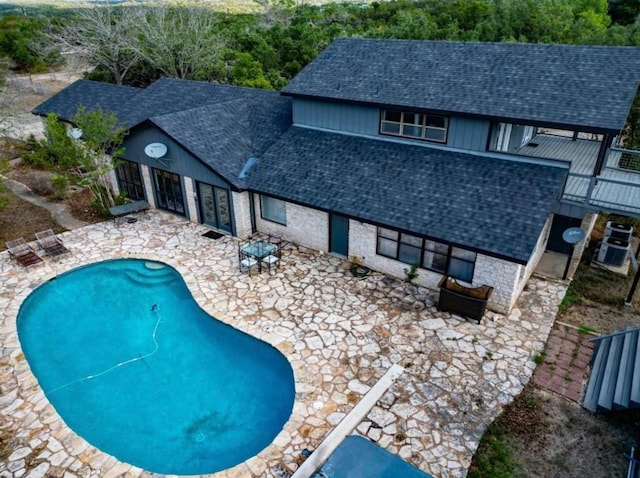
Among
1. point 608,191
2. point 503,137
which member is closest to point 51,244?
point 503,137

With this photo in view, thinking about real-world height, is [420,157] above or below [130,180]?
above

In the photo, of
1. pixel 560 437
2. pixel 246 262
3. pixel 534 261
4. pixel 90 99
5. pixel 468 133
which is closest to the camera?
pixel 560 437

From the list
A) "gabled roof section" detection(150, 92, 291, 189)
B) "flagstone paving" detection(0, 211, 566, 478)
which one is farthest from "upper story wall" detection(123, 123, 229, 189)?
"flagstone paving" detection(0, 211, 566, 478)

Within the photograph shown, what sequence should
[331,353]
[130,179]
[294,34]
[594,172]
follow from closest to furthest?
[331,353], [594,172], [130,179], [294,34]

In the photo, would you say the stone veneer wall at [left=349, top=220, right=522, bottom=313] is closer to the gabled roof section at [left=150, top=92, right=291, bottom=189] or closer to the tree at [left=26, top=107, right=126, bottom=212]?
→ the gabled roof section at [left=150, top=92, right=291, bottom=189]

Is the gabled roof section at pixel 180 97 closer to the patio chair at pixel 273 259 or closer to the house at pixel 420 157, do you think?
the house at pixel 420 157

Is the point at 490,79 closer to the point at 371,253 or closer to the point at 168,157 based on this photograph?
the point at 371,253
